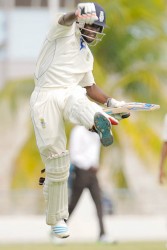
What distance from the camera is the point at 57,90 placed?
12617 millimetres

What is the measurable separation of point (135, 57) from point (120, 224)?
9.64 meters

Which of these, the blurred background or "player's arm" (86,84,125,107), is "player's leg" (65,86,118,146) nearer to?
"player's arm" (86,84,125,107)

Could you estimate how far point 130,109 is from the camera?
1228 cm

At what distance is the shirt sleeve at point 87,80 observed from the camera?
42.5 ft

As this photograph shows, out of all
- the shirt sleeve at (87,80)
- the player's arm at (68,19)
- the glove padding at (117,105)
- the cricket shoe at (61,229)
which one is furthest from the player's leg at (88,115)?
the cricket shoe at (61,229)

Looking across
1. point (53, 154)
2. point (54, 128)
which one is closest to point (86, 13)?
point (54, 128)

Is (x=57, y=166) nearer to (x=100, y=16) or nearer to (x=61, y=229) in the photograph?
(x=61, y=229)

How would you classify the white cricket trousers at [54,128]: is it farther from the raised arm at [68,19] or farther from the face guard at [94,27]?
the raised arm at [68,19]

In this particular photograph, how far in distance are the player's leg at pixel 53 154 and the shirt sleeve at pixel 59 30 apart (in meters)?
0.56

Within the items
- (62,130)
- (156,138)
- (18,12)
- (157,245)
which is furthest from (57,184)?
(18,12)

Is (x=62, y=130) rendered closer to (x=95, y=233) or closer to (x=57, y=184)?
(x=57, y=184)

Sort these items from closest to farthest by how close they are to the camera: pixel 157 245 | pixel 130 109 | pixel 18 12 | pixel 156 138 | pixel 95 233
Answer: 1. pixel 130 109
2. pixel 157 245
3. pixel 95 233
4. pixel 156 138
5. pixel 18 12

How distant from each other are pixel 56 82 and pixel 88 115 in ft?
2.30

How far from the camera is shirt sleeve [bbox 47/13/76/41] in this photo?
12.4 meters
